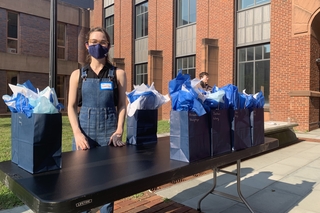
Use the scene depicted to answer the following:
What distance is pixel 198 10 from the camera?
14.4 meters

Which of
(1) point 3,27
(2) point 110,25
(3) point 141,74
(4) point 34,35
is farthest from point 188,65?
(1) point 3,27

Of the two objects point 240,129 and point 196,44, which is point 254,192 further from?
point 196,44

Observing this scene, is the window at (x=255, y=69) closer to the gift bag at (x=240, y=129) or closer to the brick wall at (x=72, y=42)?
the gift bag at (x=240, y=129)

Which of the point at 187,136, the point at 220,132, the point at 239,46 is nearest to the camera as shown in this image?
the point at 187,136

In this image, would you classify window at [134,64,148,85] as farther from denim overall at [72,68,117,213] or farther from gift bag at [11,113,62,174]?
gift bag at [11,113,62,174]

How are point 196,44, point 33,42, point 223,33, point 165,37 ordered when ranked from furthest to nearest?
point 33,42, point 165,37, point 196,44, point 223,33

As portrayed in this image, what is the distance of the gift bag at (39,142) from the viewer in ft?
4.83

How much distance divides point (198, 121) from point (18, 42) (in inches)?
827

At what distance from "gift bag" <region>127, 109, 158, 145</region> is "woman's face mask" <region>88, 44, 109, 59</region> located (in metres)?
0.59

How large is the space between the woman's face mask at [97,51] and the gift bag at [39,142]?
91 cm

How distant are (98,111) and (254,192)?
2.95 m

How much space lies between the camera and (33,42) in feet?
65.6

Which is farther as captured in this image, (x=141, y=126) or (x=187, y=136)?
(x=141, y=126)

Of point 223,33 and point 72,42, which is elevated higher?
point 72,42
